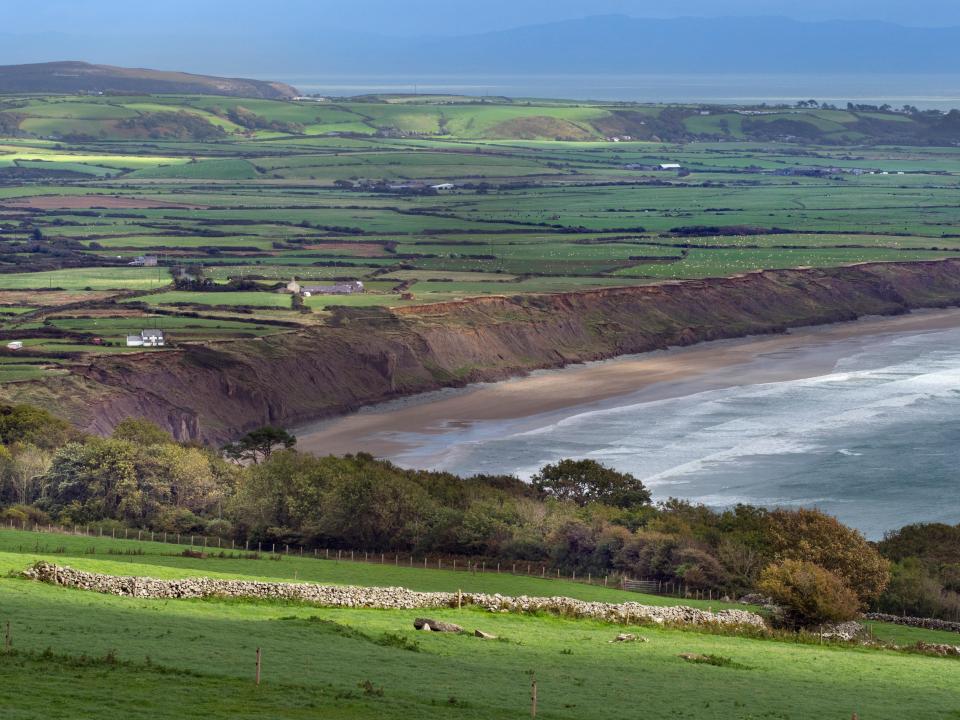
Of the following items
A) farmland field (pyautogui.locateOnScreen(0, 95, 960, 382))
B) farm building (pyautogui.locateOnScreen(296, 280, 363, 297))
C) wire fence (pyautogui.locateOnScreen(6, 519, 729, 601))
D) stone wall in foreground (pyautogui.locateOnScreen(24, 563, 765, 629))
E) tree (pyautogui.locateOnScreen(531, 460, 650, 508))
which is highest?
farmland field (pyautogui.locateOnScreen(0, 95, 960, 382))

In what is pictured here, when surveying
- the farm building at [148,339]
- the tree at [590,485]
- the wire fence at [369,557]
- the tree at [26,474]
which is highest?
the farm building at [148,339]

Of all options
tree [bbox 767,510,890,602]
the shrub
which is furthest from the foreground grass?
the shrub

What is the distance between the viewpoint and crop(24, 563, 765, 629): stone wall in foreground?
37.2m

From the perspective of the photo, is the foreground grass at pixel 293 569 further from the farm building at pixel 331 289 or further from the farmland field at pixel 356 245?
the farm building at pixel 331 289

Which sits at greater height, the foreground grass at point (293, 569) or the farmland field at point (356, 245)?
the farmland field at point (356, 245)

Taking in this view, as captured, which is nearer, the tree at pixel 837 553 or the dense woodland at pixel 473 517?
the tree at pixel 837 553

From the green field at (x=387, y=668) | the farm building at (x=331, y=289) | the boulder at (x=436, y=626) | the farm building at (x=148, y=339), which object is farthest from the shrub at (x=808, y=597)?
the farm building at (x=331, y=289)

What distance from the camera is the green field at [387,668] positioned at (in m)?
26.9

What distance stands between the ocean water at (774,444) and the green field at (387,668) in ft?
85.8

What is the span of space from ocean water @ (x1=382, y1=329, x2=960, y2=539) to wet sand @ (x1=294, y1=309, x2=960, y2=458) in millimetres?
1088

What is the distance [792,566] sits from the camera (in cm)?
4247

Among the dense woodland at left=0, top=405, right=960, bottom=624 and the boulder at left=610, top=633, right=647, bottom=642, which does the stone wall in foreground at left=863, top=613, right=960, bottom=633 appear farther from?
the boulder at left=610, top=633, right=647, bottom=642

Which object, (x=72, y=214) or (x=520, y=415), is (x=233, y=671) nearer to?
(x=520, y=415)

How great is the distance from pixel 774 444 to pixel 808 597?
36005 millimetres
